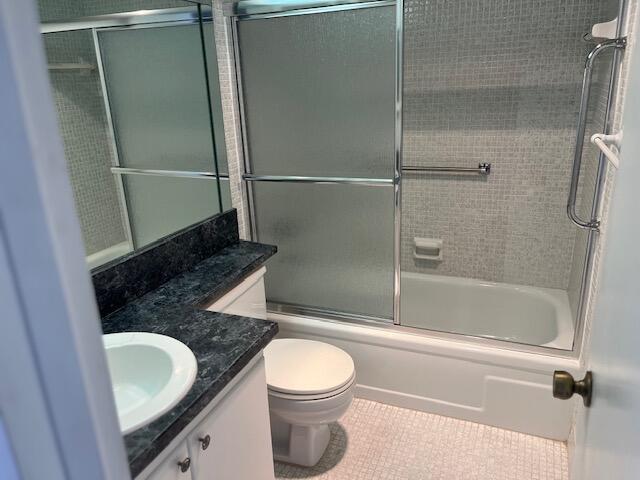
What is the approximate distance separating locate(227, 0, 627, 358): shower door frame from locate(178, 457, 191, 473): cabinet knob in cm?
133

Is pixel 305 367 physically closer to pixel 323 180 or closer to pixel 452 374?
pixel 452 374

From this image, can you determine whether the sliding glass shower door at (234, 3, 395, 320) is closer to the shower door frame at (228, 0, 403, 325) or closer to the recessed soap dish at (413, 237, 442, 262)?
the shower door frame at (228, 0, 403, 325)

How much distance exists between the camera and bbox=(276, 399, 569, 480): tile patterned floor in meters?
1.94

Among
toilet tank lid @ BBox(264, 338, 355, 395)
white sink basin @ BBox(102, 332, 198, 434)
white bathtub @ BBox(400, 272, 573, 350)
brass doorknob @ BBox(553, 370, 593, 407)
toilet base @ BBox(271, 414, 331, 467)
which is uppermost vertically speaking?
brass doorknob @ BBox(553, 370, 593, 407)

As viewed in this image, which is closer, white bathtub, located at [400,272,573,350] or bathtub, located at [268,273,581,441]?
bathtub, located at [268,273,581,441]

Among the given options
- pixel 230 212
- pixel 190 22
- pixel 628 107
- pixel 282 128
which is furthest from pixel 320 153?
pixel 628 107

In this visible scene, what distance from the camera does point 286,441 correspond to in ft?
6.71

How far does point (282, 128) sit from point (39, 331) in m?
1.99

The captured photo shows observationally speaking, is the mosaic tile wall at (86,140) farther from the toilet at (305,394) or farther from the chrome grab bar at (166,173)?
the toilet at (305,394)

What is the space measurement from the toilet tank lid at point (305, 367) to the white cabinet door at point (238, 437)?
298mm

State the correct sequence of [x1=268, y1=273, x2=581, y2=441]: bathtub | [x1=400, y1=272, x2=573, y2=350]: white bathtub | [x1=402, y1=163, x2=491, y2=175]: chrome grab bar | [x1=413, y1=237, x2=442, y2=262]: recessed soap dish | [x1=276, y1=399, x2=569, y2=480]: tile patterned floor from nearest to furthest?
1. [x1=276, y1=399, x2=569, y2=480]: tile patterned floor
2. [x1=268, y1=273, x2=581, y2=441]: bathtub
3. [x1=400, y1=272, x2=573, y2=350]: white bathtub
4. [x1=402, y1=163, x2=491, y2=175]: chrome grab bar
5. [x1=413, y1=237, x2=442, y2=262]: recessed soap dish

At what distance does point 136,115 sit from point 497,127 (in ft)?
6.13

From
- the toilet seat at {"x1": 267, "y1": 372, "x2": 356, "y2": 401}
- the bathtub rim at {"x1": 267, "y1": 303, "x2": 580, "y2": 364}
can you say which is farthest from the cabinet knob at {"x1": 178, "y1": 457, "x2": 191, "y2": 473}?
the bathtub rim at {"x1": 267, "y1": 303, "x2": 580, "y2": 364}

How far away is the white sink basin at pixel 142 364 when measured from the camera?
4.10 ft
